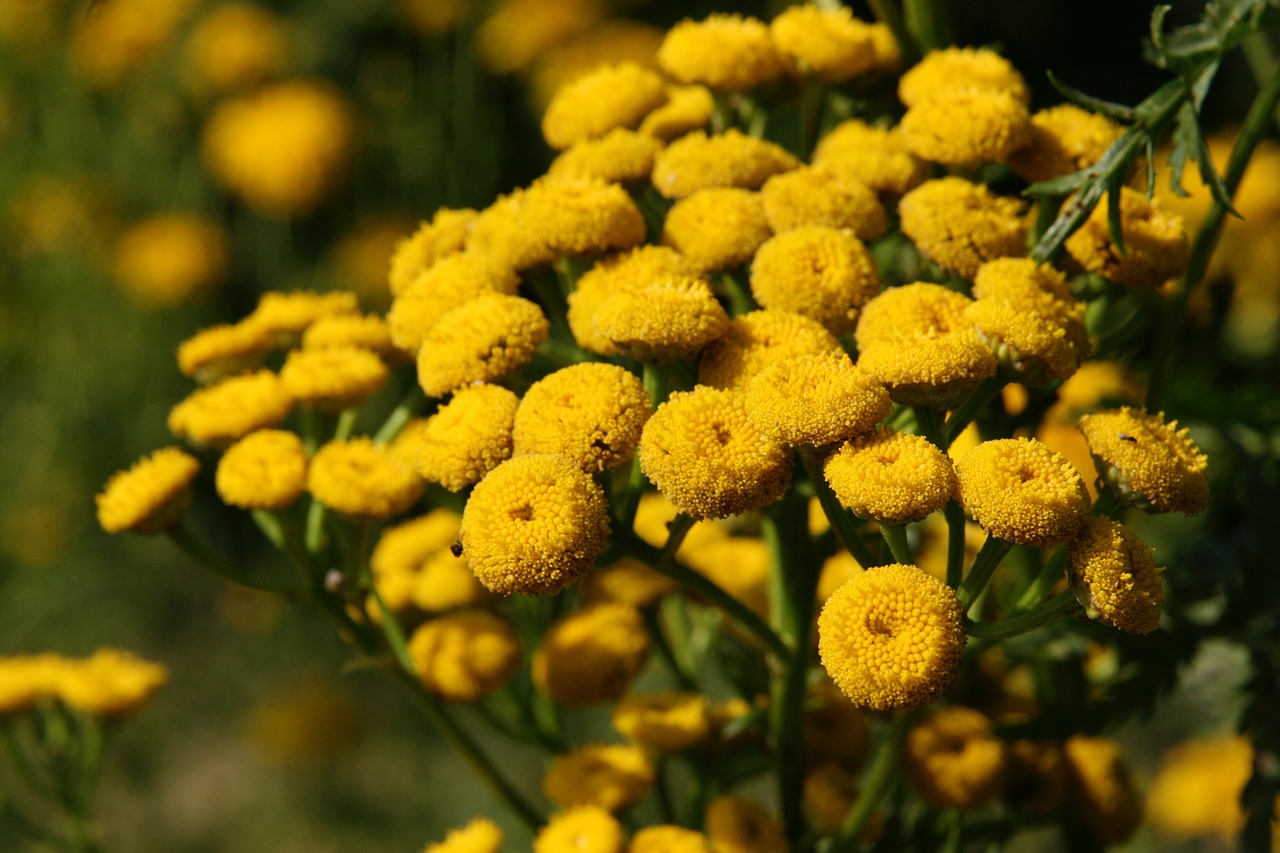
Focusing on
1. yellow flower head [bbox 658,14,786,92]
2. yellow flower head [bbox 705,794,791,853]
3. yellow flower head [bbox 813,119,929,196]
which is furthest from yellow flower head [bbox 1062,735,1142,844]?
yellow flower head [bbox 658,14,786,92]

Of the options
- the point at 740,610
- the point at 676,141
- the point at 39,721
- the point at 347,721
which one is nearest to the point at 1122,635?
the point at 740,610

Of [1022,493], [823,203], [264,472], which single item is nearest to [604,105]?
[823,203]

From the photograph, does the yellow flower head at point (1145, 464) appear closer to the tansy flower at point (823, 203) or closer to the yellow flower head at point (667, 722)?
the tansy flower at point (823, 203)

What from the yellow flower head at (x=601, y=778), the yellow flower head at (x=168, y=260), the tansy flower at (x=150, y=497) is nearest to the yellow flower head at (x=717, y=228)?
the yellow flower head at (x=601, y=778)

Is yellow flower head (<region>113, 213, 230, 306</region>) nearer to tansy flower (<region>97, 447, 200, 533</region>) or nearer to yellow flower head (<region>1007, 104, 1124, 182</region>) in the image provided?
tansy flower (<region>97, 447, 200, 533</region>)

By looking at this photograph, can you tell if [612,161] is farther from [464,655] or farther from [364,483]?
[464,655]

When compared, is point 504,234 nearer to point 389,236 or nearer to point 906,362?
point 906,362
